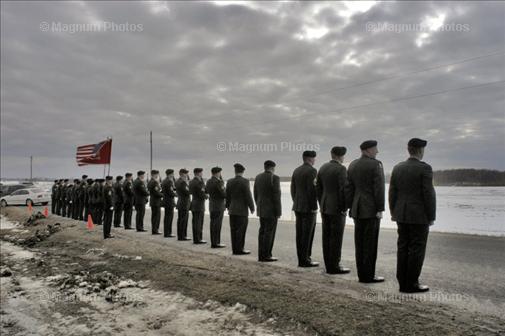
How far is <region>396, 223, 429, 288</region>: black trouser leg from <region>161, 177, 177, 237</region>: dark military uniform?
9443 mm

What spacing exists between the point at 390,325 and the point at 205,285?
3.65 m

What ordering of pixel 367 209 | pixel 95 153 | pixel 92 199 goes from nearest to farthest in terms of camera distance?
pixel 367 209
pixel 92 199
pixel 95 153

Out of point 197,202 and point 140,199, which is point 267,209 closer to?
point 197,202

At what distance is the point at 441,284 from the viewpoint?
22.9 ft

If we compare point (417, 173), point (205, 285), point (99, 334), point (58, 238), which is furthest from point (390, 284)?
point (58, 238)

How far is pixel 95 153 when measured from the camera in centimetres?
2605

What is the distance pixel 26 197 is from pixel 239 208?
33.3 metres

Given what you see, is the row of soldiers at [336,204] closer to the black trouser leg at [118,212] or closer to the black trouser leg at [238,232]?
the black trouser leg at [238,232]

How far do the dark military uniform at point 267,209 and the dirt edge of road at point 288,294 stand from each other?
0.49 m

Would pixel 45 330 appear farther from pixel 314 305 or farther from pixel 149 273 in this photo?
pixel 314 305

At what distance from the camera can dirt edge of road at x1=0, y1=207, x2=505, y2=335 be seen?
516 cm

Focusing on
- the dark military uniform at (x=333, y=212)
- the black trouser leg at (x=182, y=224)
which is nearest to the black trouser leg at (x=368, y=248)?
the dark military uniform at (x=333, y=212)

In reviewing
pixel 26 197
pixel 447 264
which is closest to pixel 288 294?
pixel 447 264

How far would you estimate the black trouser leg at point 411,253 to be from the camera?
20.9 feet
